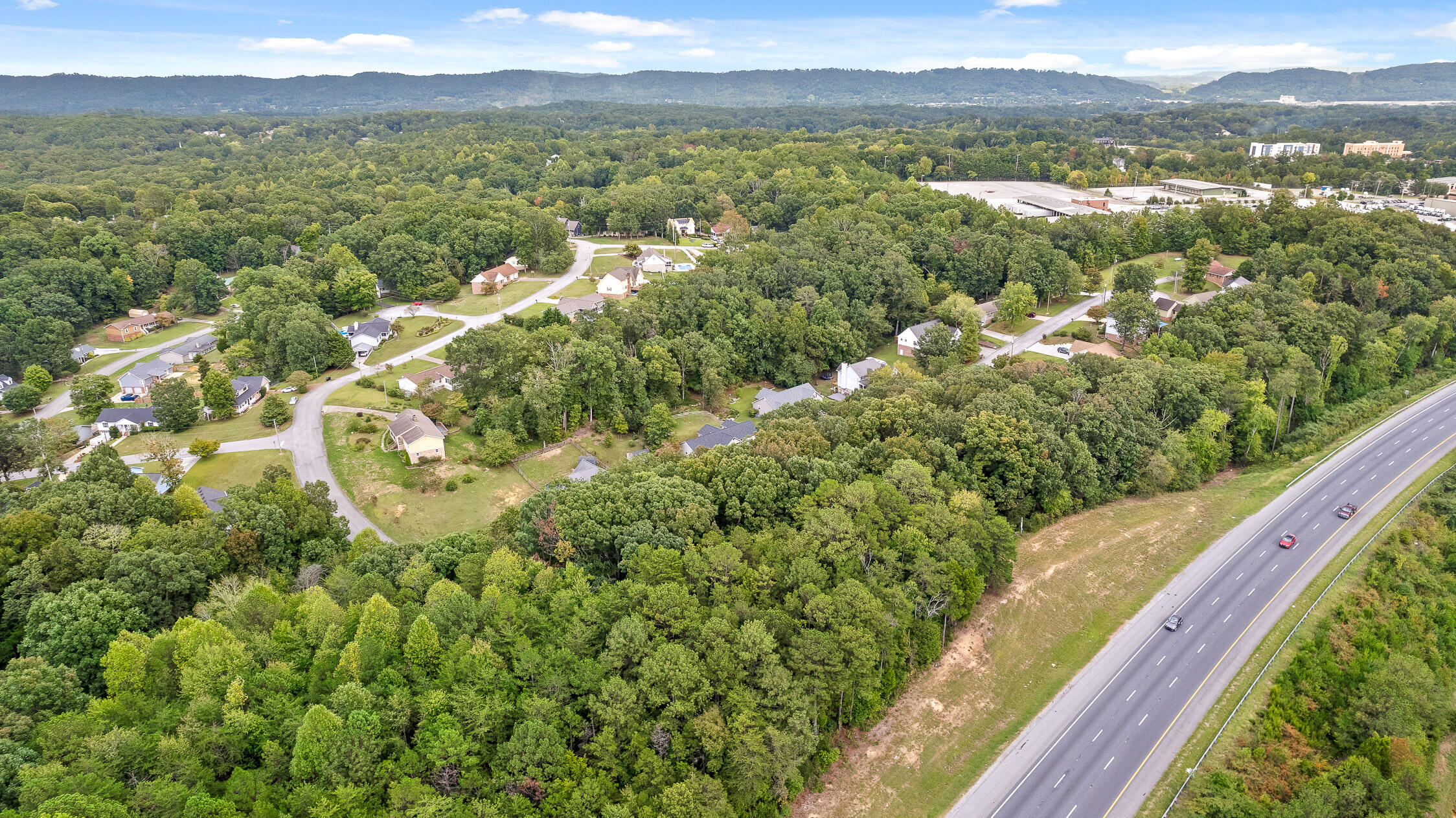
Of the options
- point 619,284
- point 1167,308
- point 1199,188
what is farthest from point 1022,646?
point 1199,188

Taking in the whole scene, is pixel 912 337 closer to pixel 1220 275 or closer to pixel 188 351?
pixel 1220 275

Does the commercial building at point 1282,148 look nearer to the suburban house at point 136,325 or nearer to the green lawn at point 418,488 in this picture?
the green lawn at point 418,488

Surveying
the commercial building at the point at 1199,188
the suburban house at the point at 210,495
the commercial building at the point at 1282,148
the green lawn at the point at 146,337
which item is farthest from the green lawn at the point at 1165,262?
the green lawn at the point at 146,337

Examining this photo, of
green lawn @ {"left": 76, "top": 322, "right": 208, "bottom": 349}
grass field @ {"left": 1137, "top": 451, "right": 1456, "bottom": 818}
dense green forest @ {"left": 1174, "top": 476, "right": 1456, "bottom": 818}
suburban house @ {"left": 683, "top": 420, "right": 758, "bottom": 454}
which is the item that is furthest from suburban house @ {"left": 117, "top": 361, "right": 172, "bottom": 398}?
dense green forest @ {"left": 1174, "top": 476, "right": 1456, "bottom": 818}

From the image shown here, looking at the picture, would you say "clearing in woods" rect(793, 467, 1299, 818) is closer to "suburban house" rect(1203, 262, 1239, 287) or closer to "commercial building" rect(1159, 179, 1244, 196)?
"suburban house" rect(1203, 262, 1239, 287)

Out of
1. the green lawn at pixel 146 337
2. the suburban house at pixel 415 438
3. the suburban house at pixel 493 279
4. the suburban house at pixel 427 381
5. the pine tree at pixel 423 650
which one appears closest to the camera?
the pine tree at pixel 423 650

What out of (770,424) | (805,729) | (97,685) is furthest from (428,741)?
(770,424)

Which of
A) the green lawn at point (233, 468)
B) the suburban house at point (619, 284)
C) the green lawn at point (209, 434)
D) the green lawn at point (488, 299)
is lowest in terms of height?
the green lawn at point (233, 468)
